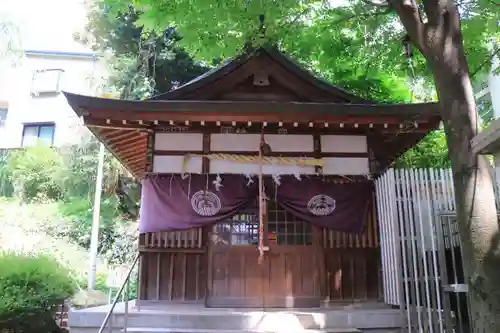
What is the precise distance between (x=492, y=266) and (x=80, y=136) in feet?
59.8

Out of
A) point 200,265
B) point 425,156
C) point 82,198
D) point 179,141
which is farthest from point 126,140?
point 82,198

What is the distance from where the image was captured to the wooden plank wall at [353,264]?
341 inches

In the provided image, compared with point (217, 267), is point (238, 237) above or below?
above

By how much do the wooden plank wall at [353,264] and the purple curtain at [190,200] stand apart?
1963 mm

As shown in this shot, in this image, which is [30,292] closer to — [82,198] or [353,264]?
[353,264]

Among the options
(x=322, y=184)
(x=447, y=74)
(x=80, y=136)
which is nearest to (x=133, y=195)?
(x=80, y=136)

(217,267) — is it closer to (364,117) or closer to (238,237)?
(238,237)

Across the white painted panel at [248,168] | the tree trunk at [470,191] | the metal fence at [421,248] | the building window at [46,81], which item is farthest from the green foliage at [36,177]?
the tree trunk at [470,191]

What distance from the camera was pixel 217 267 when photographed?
8648mm

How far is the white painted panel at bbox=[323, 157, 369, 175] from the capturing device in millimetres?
8805

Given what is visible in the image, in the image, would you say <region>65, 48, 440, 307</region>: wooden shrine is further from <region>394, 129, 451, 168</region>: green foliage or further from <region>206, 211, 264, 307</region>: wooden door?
<region>394, 129, 451, 168</region>: green foliage

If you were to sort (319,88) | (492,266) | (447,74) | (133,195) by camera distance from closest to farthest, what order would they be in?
(492,266) → (447,74) → (319,88) → (133,195)

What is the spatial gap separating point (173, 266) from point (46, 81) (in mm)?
21331

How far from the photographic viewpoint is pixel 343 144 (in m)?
8.96
